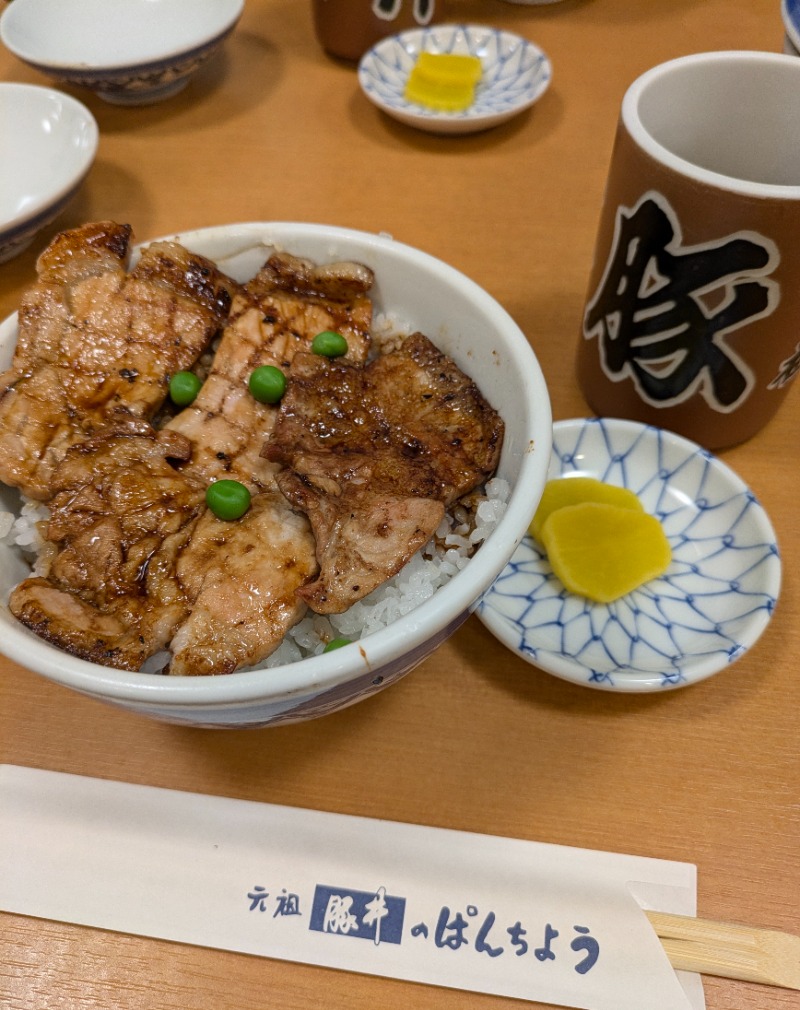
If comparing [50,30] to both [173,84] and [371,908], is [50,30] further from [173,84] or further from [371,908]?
[371,908]

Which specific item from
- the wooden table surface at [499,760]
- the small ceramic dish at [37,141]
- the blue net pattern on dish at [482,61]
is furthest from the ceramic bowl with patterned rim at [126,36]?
the wooden table surface at [499,760]

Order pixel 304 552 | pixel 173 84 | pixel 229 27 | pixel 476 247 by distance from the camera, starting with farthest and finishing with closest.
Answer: pixel 173 84, pixel 229 27, pixel 476 247, pixel 304 552

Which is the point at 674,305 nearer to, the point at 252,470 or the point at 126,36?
the point at 252,470

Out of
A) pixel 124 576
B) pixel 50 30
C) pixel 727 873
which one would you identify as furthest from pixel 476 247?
pixel 50 30

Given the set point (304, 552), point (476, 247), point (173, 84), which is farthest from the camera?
point (173, 84)

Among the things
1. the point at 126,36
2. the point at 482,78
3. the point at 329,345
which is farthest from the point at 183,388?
the point at 126,36

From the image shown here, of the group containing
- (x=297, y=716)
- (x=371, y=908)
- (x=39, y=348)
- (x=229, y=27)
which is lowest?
(x=371, y=908)

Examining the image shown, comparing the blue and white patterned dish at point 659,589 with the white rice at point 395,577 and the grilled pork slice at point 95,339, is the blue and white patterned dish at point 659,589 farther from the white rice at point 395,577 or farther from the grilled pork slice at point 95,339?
the grilled pork slice at point 95,339
